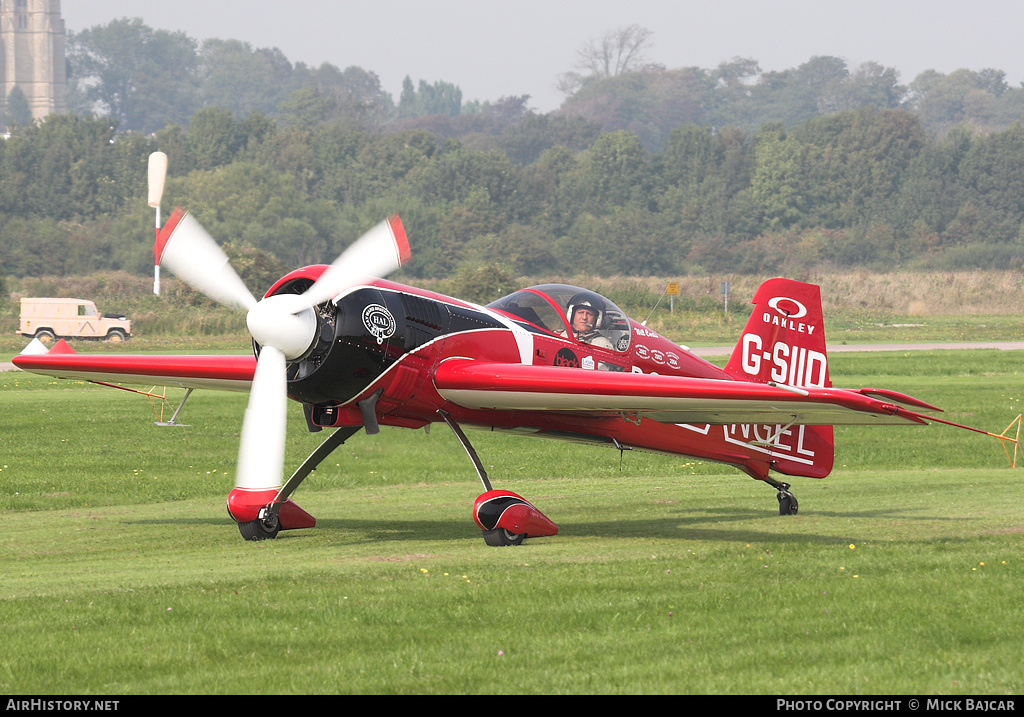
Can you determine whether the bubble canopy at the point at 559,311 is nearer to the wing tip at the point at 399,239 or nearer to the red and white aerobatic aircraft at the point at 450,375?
the red and white aerobatic aircraft at the point at 450,375

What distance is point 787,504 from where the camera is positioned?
1530 cm

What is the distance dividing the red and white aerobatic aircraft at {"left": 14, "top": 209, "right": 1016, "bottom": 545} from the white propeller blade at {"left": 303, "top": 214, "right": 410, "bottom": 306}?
0.01 m

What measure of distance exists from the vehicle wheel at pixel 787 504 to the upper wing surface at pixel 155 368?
699 cm

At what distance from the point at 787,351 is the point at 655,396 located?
4.45 meters

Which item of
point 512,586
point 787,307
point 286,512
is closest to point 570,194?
point 787,307

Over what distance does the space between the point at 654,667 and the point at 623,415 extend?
6.38 meters

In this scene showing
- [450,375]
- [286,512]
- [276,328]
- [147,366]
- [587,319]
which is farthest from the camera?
[147,366]

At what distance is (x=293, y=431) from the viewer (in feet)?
83.3

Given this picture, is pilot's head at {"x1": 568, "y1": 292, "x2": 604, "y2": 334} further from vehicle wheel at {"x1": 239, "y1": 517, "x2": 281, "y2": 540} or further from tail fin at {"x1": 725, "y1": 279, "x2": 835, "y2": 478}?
vehicle wheel at {"x1": 239, "y1": 517, "x2": 281, "y2": 540}

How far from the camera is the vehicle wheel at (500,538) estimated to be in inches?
489

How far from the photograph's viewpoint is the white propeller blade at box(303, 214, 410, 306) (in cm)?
1169

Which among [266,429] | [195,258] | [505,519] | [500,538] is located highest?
[195,258]

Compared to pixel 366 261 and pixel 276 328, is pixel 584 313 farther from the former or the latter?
pixel 276 328

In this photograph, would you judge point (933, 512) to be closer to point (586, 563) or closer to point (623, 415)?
point (623, 415)
